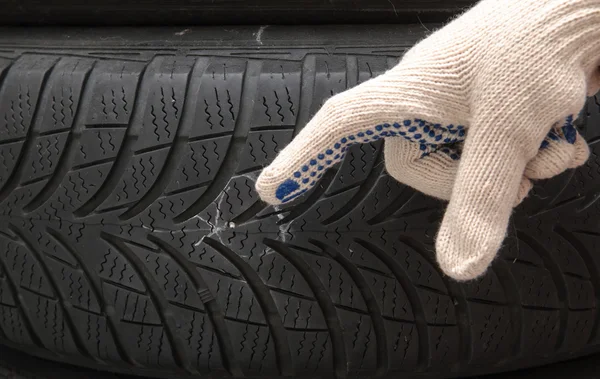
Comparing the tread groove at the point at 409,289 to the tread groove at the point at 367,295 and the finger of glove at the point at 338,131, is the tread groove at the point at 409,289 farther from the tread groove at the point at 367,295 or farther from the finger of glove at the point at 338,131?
the finger of glove at the point at 338,131

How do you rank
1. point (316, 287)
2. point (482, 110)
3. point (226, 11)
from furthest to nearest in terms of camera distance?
1. point (226, 11)
2. point (316, 287)
3. point (482, 110)

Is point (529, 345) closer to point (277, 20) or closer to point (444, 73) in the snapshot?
point (444, 73)

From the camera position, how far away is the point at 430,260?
2.71ft

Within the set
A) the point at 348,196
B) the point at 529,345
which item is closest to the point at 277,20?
the point at 348,196

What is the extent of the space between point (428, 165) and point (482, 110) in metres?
0.11

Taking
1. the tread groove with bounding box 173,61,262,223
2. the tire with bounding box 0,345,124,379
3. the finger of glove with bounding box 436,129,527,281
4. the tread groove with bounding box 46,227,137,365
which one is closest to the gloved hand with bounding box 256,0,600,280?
the finger of glove with bounding box 436,129,527,281

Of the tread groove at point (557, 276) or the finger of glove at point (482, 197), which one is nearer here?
the finger of glove at point (482, 197)

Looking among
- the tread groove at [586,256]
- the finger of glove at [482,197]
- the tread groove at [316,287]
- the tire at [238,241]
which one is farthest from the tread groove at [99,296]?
the tread groove at [586,256]

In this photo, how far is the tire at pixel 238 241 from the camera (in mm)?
824

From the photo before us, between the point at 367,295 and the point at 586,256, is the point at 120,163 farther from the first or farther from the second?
the point at 586,256

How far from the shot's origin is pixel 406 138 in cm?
65

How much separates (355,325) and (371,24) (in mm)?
457

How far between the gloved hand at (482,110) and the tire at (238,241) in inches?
6.9

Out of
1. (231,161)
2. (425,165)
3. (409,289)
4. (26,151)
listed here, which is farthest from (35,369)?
(425,165)
